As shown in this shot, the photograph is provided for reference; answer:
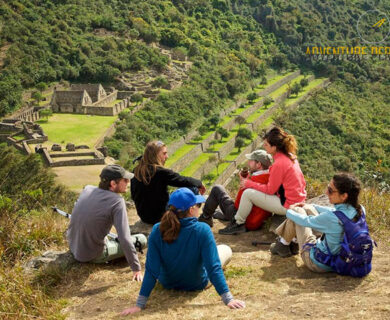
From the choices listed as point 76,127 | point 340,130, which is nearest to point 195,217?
point 76,127

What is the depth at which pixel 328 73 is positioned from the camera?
51938 mm

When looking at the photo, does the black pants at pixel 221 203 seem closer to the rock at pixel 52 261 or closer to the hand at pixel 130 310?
the rock at pixel 52 261

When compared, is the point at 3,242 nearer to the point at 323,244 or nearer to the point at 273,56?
the point at 323,244

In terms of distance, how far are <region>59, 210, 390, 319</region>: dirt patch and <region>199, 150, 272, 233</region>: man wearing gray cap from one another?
600 mm

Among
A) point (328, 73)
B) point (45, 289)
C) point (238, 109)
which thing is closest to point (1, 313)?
point (45, 289)

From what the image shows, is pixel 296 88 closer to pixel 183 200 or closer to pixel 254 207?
pixel 254 207

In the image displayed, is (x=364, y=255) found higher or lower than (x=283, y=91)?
higher

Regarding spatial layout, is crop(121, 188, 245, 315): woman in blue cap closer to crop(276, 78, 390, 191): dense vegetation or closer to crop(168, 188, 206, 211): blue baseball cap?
crop(168, 188, 206, 211): blue baseball cap

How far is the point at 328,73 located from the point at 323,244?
51157 mm

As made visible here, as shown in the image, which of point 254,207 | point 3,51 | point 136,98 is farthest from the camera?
point 3,51

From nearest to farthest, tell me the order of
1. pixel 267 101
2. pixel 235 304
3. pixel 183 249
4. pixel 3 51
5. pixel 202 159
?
pixel 235 304 → pixel 183 249 → pixel 202 159 → pixel 3 51 → pixel 267 101

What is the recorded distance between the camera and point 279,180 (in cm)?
440

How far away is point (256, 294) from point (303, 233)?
0.74m

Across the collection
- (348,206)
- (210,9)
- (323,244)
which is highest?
(210,9)
